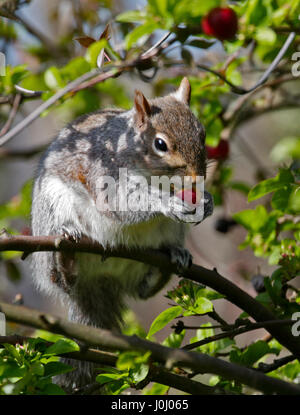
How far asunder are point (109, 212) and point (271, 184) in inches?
29.3

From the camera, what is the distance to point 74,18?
13.8ft

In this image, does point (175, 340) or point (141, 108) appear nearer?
point (175, 340)

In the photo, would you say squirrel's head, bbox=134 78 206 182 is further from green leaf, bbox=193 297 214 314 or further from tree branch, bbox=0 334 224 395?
tree branch, bbox=0 334 224 395

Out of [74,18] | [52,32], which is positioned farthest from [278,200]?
[52,32]

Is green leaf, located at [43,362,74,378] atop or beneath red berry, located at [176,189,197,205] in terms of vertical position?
beneath

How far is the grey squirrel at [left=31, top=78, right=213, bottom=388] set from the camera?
2439 millimetres

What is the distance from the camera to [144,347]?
1.59m

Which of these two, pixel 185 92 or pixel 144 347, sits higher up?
pixel 185 92

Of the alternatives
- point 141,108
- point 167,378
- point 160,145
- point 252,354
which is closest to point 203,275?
point 252,354

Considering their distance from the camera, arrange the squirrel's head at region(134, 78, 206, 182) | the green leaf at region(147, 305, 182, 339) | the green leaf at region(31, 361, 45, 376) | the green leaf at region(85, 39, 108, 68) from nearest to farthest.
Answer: the green leaf at region(31, 361, 45, 376)
the green leaf at region(147, 305, 182, 339)
the green leaf at region(85, 39, 108, 68)
the squirrel's head at region(134, 78, 206, 182)

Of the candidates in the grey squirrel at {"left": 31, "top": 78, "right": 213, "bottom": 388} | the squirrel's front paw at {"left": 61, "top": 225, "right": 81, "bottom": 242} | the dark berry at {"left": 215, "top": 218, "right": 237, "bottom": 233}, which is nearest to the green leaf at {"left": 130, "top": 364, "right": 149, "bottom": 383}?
the grey squirrel at {"left": 31, "top": 78, "right": 213, "bottom": 388}

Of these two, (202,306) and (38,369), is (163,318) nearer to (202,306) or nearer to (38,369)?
(202,306)

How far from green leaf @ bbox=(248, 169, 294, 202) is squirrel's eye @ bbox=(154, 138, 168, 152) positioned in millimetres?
396

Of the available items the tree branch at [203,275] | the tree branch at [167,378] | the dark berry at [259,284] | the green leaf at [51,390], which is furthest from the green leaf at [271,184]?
the green leaf at [51,390]
